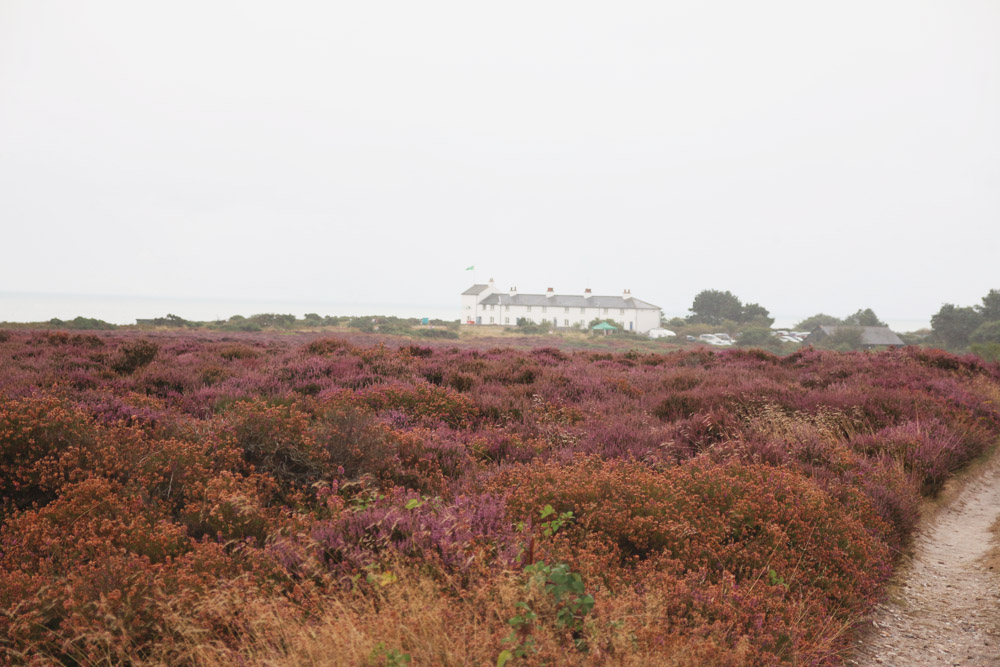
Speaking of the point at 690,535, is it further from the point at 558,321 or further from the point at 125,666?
the point at 558,321

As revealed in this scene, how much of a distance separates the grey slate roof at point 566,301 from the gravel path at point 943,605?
76.7 m

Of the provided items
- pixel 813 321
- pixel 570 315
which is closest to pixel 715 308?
pixel 813 321

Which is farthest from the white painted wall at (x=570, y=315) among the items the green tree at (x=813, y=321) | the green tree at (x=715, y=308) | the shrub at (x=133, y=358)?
the shrub at (x=133, y=358)

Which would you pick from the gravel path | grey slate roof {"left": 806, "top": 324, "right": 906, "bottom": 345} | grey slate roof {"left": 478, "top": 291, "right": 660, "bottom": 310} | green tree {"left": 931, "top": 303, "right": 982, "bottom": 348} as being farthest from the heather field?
grey slate roof {"left": 478, "top": 291, "right": 660, "bottom": 310}

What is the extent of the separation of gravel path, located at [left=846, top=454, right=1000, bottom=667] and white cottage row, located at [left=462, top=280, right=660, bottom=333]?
2879 inches

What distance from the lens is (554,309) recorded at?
86062 mm

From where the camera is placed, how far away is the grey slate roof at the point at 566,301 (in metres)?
83.2

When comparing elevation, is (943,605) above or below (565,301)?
below

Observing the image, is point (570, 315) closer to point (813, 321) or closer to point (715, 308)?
point (715, 308)

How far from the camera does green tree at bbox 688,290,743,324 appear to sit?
84750mm

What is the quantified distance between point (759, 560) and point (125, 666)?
4251mm

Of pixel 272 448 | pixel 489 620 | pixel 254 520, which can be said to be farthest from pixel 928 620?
pixel 272 448

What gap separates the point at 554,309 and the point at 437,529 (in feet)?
272

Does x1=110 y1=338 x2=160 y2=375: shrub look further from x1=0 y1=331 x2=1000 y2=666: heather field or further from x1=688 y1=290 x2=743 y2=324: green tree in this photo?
x1=688 y1=290 x2=743 y2=324: green tree
